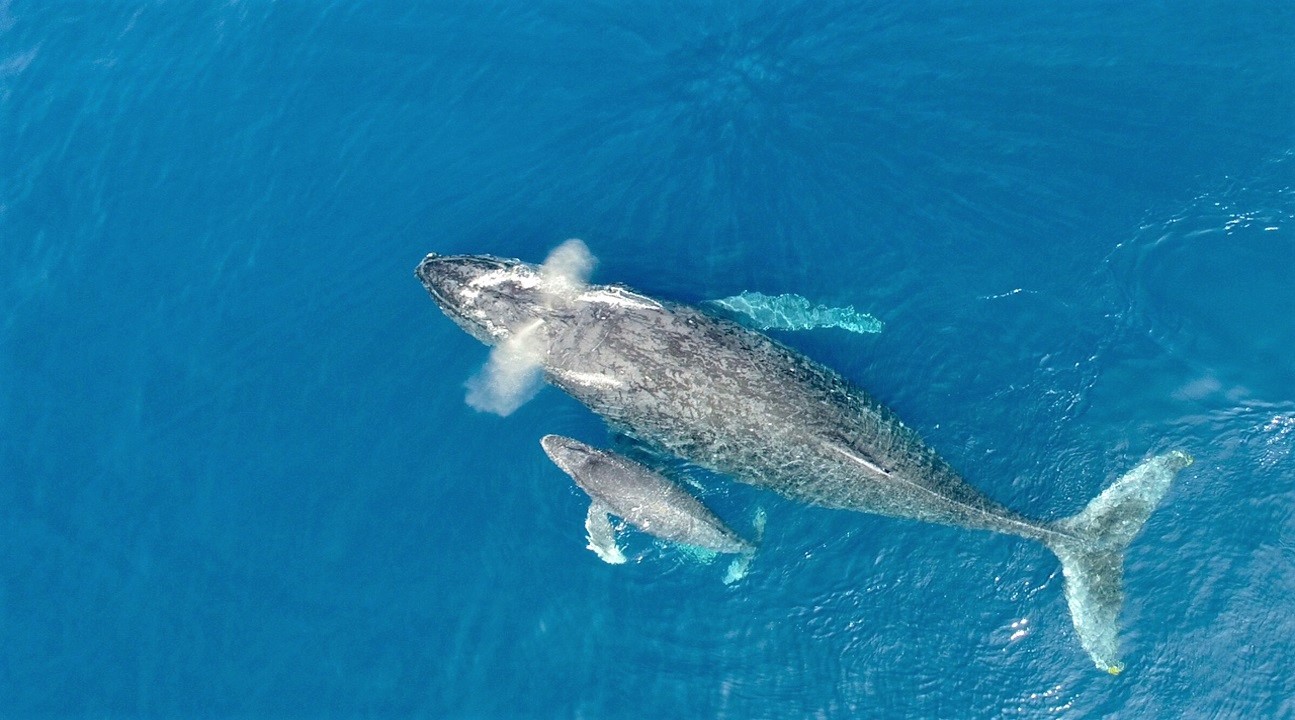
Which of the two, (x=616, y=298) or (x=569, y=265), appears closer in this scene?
(x=616, y=298)

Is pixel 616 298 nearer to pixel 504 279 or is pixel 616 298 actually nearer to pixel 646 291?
pixel 646 291

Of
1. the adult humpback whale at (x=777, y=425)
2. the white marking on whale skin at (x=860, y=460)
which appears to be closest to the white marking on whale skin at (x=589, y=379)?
the adult humpback whale at (x=777, y=425)

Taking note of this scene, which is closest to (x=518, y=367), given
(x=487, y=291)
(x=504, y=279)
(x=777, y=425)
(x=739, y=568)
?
(x=487, y=291)

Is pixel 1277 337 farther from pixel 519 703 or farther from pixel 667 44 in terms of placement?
pixel 519 703

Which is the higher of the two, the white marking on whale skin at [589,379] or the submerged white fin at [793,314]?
the white marking on whale skin at [589,379]

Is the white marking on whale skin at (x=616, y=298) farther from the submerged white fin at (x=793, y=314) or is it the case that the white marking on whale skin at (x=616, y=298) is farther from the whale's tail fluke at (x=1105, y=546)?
the whale's tail fluke at (x=1105, y=546)

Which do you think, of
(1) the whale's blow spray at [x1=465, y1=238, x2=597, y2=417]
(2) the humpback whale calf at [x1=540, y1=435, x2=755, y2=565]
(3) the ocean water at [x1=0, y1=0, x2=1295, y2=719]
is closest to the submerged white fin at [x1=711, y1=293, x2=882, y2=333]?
(3) the ocean water at [x1=0, y1=0, x2=1295, y2=719]
